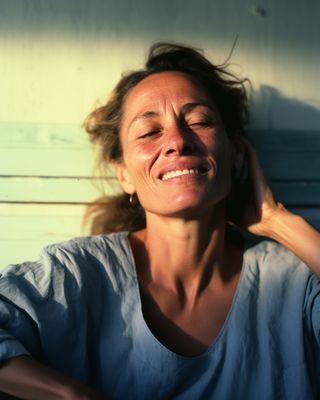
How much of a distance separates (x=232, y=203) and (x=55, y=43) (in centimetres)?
75

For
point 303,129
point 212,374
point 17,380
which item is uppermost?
point 303,129

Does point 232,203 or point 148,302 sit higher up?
point 232,203

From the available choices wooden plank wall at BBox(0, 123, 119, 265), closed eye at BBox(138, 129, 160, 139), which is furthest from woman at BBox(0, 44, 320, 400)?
wooden plank wall at BBox(0, 123, 119, 265)

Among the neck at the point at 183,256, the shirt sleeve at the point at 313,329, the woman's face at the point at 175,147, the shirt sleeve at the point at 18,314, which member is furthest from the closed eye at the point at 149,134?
the shirt sleeve at the point at 313,329

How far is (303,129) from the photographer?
5.50 feet

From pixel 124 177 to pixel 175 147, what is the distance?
26 cm

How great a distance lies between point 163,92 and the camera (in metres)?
1.34

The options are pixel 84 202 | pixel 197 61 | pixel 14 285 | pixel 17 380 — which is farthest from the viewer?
pixel 84 202

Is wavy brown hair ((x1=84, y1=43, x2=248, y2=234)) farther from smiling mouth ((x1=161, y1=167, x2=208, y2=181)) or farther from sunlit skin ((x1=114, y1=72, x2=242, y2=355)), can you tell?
smiling mouth ((x1=161, y1=167, x2=208, y2=181))

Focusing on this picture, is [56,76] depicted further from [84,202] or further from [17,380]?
[17,380]

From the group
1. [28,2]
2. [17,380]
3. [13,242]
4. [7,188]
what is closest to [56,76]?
[28,2]

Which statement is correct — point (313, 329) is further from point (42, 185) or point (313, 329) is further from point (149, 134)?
point (42, 185)

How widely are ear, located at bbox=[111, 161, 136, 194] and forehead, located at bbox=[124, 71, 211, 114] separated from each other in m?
0.16

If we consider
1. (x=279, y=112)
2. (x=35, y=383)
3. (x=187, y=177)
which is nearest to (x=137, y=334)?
(x=35, y=383)
